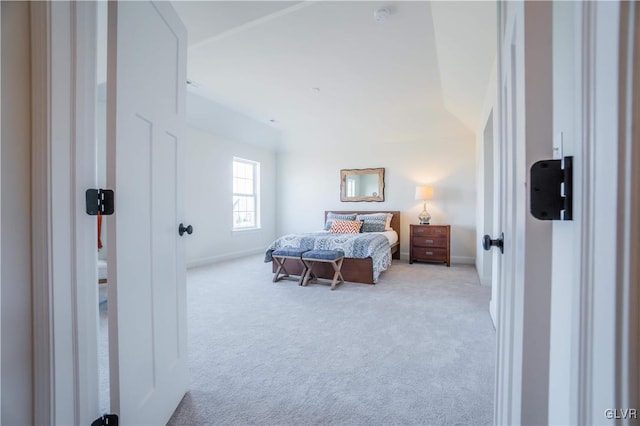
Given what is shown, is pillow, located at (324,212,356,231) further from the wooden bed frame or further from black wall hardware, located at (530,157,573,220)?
black wall hardware, located at (530,157,573,220)

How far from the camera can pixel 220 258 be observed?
526cm

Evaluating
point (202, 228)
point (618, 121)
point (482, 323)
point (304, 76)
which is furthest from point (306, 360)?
point (202, 228)

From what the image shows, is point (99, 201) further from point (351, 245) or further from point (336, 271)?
point (351, 245)

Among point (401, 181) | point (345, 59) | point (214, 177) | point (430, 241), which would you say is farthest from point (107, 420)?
point (401, 181)

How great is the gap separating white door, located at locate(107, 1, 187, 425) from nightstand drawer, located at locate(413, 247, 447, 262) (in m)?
4.24

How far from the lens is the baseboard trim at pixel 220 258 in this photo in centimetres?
473

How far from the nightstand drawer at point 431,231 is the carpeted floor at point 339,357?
1.54 meters

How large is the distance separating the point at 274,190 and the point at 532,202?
6554 millimetres

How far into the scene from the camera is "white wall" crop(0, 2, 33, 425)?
2.51 feet

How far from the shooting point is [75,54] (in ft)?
2.76

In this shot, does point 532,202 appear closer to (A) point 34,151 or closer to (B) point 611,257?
(B) point 611,257

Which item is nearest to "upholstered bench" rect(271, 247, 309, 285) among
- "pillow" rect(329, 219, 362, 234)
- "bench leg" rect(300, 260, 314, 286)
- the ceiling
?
"bench leg" rect(300, 260, 314, 286)

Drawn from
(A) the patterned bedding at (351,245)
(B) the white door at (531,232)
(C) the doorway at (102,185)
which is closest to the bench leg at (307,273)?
(A) the patterned bedding at (351,245)

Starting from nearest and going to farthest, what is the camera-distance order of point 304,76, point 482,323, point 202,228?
point 482,323, point 304,76, point 202,228
